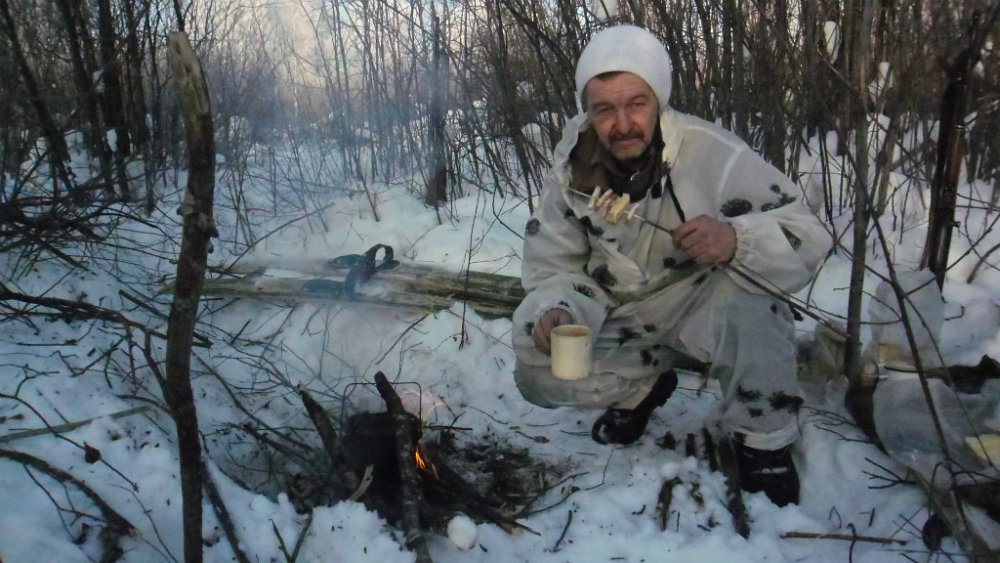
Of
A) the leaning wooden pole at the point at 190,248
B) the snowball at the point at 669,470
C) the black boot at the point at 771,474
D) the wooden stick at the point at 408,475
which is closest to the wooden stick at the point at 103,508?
the leaning wooden pole at the point at 190,248

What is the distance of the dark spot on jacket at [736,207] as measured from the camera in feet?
6.88

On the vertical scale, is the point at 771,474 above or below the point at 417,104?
below

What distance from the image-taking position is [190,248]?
41.9 inches

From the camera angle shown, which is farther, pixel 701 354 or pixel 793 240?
pixel 701 354

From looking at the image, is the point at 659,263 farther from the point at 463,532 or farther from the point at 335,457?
the point at 335,457

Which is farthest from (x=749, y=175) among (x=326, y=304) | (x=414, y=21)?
(x=414, y=21)

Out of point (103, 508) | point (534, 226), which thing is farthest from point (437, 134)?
point (103, 508)

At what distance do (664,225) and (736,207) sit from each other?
0.76 feet

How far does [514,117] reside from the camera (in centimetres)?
422

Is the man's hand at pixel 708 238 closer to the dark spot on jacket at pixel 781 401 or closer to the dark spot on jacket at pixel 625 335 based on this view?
the dark spot on jacket at pixel 781 401

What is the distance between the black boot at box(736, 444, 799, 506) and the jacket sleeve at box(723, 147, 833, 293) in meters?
0.48

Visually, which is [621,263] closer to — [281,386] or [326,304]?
[281,386]

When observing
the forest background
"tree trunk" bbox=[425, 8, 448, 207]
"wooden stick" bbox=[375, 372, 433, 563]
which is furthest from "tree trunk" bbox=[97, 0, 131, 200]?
"wooden stick" bbox=[375, 372, 433, 563]

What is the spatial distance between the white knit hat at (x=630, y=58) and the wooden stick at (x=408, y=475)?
122cm
